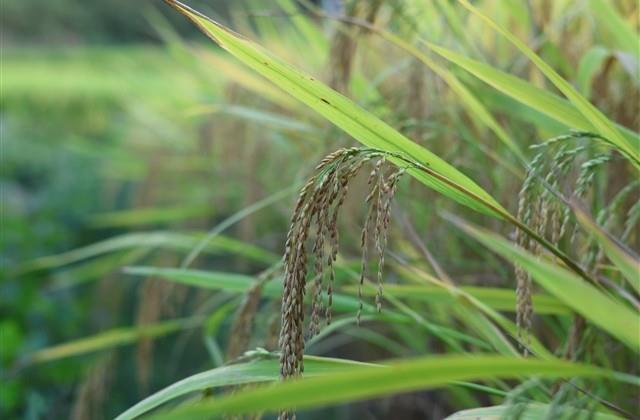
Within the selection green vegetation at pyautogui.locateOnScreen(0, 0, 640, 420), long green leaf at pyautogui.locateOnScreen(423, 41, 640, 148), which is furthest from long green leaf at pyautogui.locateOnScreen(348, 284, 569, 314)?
long green leaf at pyautogui.locateOnScreen(423, 41, 640, 148)

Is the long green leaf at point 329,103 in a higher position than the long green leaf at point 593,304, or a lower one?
higher

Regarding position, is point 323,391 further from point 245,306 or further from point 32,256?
point 32,256

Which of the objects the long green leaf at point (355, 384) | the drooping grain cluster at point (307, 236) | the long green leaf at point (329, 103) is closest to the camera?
the long green leaf at point (355, 384)

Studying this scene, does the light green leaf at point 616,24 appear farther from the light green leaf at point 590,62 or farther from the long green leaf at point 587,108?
the long green leaf at point 587,108

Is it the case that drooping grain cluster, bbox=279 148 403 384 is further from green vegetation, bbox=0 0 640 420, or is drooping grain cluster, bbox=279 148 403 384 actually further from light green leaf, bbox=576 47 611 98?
light green leaf, bbox=576 47 611 98

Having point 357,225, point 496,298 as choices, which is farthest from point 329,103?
point 357,225

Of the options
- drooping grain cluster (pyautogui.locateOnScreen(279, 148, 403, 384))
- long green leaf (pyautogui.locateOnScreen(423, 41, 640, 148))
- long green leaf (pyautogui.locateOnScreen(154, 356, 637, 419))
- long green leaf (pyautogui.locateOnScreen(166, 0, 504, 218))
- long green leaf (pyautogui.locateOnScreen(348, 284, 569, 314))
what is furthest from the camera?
long green leaf (pyautogui.locateOnScreen(348, 284, 569, 314))

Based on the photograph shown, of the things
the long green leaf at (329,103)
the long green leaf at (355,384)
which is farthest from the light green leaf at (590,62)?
the long green leaf at (355,384)
